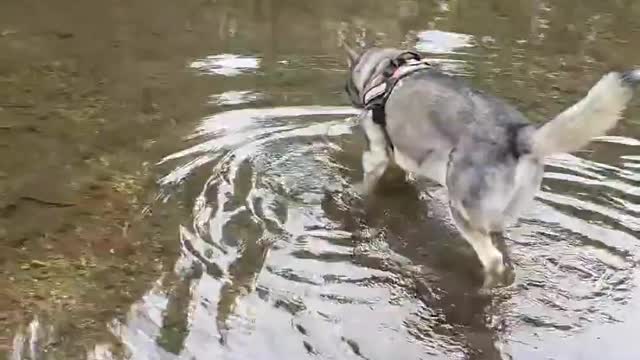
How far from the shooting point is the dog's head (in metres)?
6.03

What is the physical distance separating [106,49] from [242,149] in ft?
9.13

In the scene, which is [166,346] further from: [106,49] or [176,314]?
[106,49]

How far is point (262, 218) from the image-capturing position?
5.25 metres

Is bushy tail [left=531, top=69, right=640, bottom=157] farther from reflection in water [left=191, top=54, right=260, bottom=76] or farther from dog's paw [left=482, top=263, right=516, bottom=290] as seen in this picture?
reflection in water [left=191, top=54, right=260, bottom=76]

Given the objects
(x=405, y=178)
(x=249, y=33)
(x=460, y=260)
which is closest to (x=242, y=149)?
(x=405, y=178)

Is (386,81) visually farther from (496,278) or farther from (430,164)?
(496,278)

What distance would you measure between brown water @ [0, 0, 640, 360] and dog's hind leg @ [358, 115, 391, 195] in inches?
4.6

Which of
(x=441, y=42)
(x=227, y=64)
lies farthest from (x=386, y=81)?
(x=441, y=42)

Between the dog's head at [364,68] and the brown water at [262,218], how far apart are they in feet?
1.29

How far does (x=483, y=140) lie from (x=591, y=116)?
0.68 metres

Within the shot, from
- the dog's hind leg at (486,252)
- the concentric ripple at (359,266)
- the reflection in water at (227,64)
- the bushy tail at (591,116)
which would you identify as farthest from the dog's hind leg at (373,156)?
the reflection in water at (227,64)

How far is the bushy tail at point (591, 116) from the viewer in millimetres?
3914

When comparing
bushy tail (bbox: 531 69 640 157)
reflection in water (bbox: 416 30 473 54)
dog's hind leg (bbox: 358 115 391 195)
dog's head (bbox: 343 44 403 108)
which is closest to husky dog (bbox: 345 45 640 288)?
bushy tail (bbox: 531 69 640 157)

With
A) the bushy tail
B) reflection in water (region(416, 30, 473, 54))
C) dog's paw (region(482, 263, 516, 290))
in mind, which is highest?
the bushy tail
